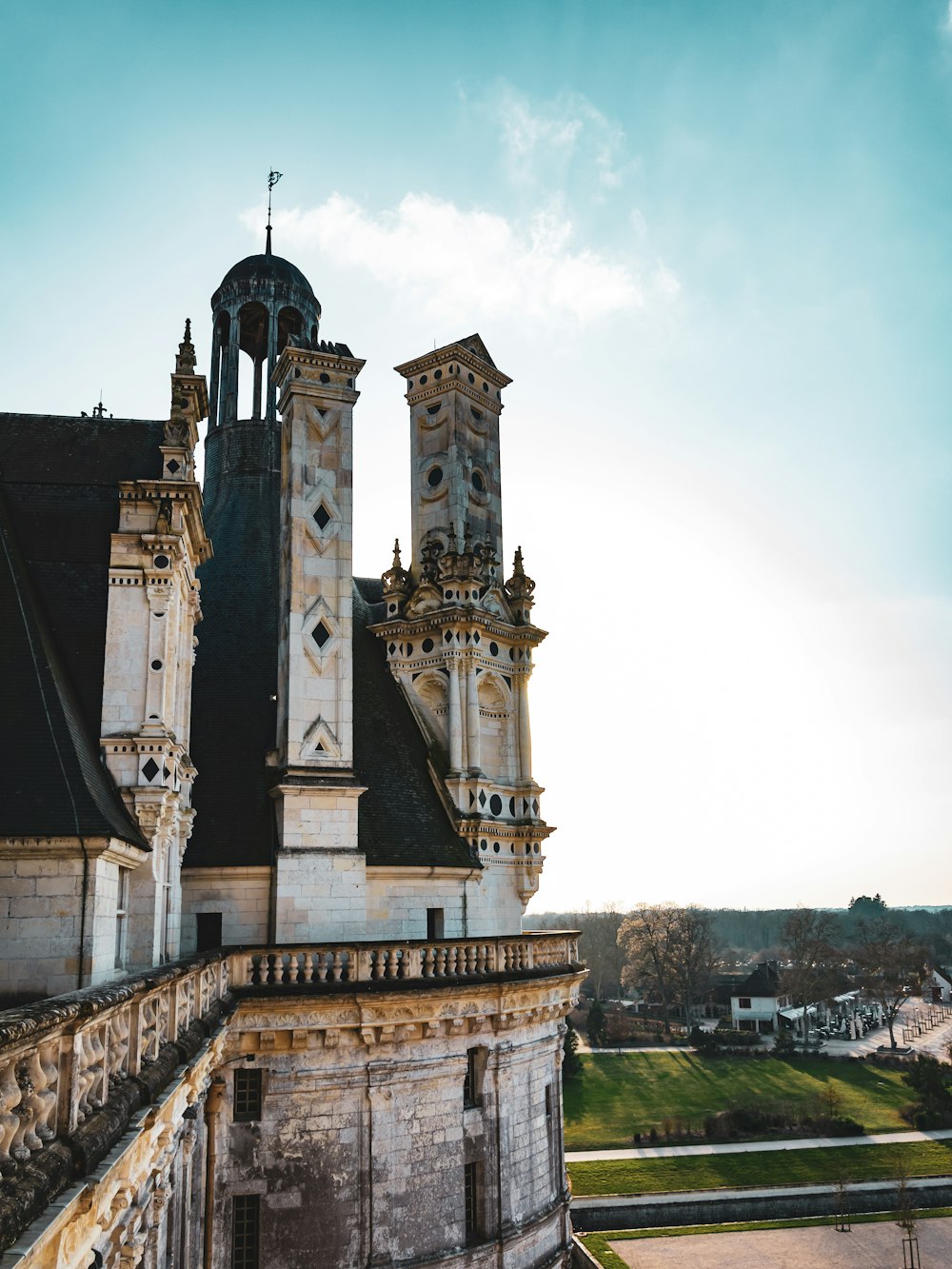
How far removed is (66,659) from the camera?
53.6ft

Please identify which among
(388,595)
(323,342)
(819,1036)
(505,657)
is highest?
(323,342)

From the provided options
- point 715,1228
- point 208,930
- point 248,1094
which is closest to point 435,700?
point 208,930

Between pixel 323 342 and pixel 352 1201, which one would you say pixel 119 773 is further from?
pixel 323 342

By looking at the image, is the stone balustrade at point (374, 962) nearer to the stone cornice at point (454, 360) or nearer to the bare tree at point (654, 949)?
the stone cornice at point (454, 360)

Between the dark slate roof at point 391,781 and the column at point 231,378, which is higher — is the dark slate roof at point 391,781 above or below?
below

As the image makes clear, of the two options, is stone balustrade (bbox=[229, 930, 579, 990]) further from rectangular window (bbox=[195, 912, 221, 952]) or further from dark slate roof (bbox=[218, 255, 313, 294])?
Answer: dark slate roof (bbox=[218, 255, 313, 294])

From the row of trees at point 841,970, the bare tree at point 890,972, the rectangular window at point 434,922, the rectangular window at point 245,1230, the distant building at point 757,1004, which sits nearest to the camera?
the rectangular window at point 245,1230

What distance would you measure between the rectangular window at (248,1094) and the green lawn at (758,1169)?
2653 cm

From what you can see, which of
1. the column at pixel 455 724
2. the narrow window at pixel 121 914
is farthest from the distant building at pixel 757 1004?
the narrow window at pixel 121 914

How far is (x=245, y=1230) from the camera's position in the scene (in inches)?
696

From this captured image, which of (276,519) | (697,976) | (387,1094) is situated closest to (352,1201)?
(387,1094)

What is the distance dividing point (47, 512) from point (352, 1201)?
518 inches

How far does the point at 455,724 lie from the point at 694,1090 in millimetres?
43635

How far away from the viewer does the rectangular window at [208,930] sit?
69.3 ft
